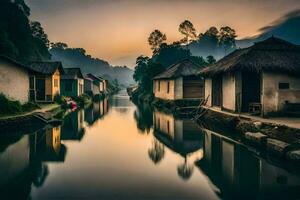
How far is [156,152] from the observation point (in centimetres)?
1353

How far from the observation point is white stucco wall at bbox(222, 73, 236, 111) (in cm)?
2134

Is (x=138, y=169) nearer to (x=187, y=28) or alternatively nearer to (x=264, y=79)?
(x=264, y=79)

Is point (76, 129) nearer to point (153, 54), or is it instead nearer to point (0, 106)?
point (0, 106)

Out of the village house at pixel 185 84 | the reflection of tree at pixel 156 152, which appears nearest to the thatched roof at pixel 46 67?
the village house at pixel 185 84

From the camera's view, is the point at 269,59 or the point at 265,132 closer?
the point at 265,132

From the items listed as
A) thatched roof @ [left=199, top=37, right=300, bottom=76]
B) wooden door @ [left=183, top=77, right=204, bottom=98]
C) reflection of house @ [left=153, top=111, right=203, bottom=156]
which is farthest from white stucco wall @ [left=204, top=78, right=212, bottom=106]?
reflection of house @ [left=153, top=111, right=203, bottom=156]

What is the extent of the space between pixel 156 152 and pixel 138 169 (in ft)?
9.71

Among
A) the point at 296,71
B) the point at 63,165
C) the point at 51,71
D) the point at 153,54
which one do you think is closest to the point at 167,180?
the point at 63,165

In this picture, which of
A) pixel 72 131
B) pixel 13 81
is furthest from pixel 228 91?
A: pixel 13 81

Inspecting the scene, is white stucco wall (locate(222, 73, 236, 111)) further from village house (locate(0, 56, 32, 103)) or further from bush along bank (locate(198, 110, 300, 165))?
village house (locate(0, 56, 32, 103))

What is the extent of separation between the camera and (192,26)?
8256 centimetres

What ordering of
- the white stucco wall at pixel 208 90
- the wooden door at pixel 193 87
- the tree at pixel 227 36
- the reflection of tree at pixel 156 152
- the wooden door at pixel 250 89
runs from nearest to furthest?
the reflection of tree at pixel 156 152
the wooden door at pixel 250 89
the white stucco wall at pixel 208 90
the wooden door at pixel 193 87
the tree at pixel 227 36

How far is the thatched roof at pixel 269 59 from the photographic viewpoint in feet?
61.6

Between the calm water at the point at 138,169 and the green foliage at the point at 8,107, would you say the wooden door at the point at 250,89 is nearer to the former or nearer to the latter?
the calm water at the point at 138,169
